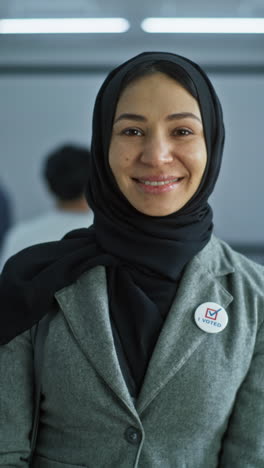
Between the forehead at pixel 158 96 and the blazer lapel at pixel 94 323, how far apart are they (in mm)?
420

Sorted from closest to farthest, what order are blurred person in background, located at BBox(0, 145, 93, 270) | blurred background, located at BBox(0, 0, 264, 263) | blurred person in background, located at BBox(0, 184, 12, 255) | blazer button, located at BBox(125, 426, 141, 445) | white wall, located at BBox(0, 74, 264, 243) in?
blazer button, located at BBox(125, 426, 141, 445)
blurred person in background, located at BBox(0, 145, 93, 270)
blurred person in background, located at BBox(0, 184, 12, 255)
blurred background, located at BBox(0, 0, 264, 263)
white wall, located at BBox(0, 74, 264, 243)

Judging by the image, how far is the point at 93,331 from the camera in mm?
1325

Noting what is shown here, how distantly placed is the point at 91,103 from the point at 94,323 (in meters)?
4.78

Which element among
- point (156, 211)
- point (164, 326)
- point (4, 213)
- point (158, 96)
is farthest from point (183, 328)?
point (4, 213)

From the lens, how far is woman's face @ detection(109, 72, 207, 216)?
131 cm

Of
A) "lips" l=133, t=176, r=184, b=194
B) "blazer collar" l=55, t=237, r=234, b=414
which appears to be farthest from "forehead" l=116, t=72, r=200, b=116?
"blazer collar" l=55, t=237, r=234, b=414

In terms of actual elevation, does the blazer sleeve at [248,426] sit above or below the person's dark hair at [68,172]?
below

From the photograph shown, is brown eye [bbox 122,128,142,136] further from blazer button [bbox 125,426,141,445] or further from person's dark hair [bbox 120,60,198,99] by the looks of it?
blazer button [bbox 125,426,141,445]

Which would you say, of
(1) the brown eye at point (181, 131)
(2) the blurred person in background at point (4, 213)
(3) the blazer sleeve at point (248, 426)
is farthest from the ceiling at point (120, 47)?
(3) the blazer sleeve at point (248, 426)

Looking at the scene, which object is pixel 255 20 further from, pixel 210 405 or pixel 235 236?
pixel 210 405

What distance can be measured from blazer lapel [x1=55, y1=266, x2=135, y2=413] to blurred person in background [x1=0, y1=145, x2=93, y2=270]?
1.32m

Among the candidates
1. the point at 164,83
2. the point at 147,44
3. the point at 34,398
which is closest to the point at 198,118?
the point at 164,83

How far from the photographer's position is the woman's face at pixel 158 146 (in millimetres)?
1306

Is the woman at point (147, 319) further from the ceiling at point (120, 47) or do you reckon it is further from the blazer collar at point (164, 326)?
the ceiling at point (120, 47)
